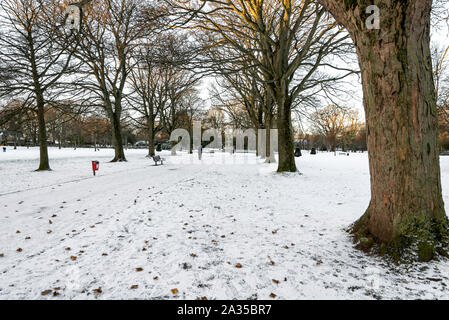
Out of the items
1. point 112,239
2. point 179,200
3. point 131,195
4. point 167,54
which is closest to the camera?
point 112,239

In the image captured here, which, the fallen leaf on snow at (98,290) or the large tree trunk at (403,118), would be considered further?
the large tree trunk at (403,118)

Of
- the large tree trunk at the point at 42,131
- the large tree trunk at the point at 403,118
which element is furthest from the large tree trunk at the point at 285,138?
the large tree trunk at the point at 42,131

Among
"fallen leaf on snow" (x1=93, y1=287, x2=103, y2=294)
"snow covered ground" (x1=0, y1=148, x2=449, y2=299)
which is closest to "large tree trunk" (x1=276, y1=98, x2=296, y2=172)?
"snow covered ground" (x1=0, y1=148, x2=449, y2=299)

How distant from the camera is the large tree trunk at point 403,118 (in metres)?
2.33

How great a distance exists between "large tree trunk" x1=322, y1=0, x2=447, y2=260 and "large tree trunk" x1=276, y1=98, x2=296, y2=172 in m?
7.57

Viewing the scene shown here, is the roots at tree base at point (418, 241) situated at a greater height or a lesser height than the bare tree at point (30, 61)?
lesser

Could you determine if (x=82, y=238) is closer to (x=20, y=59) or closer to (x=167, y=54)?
(x=167, y=54)

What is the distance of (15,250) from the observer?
9.53 feet

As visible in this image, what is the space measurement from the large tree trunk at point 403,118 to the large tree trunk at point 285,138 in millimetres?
7567

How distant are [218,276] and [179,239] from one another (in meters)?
1.15

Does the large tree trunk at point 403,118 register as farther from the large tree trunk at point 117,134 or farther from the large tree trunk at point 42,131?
the large tree trunk at point 117,134
